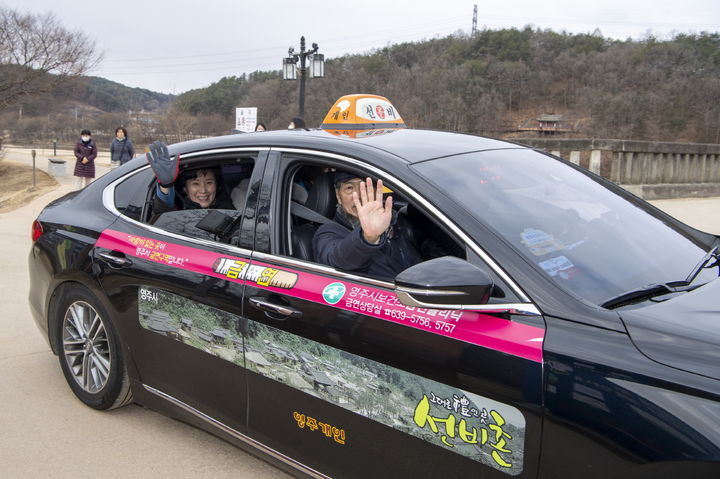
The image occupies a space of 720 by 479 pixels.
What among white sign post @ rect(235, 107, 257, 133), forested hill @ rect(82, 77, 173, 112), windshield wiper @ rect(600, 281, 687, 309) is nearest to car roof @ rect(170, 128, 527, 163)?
windshield wiper @ rect(600, 281, 687, 309)

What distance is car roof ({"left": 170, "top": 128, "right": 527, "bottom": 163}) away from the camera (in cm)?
246

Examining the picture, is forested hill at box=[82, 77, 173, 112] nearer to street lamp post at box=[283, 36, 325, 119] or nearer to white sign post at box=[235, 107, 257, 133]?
white sign post at box=[235, 107, 257, 133]

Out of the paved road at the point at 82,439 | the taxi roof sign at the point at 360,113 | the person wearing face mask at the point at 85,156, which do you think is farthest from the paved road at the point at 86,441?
the person wearing face mask at the point at 85,156

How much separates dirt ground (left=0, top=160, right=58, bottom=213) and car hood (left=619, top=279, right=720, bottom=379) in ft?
47.1

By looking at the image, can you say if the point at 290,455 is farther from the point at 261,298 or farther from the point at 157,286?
the point at 157,286

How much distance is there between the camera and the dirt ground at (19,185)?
601 inches

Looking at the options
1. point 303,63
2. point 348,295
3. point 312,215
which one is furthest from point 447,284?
point 303,63

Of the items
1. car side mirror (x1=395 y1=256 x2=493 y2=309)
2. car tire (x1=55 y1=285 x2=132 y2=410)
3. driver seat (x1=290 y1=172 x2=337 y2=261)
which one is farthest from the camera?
car tire (x1=55 y1=285 x2=132 y2=410)

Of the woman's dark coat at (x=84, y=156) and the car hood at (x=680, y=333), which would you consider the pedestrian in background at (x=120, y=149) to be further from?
the car hood at (x=680, y=333)

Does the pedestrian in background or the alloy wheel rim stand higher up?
the pedestrian in background

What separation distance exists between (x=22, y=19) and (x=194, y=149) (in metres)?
28.8

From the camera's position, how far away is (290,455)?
242 centimetres

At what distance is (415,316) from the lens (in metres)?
2.04

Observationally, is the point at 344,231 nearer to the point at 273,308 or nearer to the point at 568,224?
the point at 273,308
